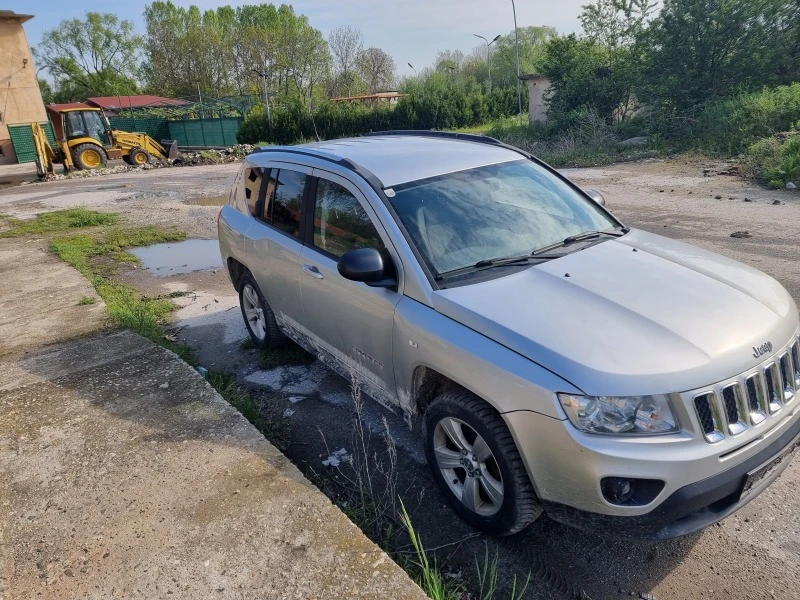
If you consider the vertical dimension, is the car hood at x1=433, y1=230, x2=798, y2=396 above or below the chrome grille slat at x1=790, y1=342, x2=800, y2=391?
above

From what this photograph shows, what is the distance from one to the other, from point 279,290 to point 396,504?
2.01 meters

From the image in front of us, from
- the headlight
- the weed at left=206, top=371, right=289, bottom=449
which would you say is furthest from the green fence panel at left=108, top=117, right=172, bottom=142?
the headlight

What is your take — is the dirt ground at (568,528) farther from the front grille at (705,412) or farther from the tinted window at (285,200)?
the tinted window at (285,200)

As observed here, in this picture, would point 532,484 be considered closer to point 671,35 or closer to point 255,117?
point 671,35

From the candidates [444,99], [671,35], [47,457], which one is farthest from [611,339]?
[444,99]

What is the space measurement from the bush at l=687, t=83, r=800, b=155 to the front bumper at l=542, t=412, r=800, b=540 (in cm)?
1722

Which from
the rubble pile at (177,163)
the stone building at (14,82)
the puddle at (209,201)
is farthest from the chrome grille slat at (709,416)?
the stone building at (14,82)

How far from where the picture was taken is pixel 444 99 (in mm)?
41719

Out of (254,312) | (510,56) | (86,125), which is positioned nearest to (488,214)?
(254,312)

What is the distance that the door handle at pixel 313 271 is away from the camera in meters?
4.00

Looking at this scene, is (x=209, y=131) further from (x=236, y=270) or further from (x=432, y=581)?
(x=432, y=581)

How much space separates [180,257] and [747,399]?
904 centimetres

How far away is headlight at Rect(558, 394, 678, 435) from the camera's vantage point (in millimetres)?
2398

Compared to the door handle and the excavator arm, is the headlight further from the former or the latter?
the excavator arm
